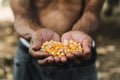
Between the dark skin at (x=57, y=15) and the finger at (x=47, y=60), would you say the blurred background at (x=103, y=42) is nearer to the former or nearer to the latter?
the dark skin at (x=57, y=15)

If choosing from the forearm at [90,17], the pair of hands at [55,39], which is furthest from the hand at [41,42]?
the forearm at [90,17]

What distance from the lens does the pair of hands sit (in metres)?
2.32

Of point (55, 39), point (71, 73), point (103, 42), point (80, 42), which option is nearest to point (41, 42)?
point (55, 39)

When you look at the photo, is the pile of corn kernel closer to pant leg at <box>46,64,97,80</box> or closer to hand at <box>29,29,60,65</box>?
hand at <box>29,29,60,65</box>

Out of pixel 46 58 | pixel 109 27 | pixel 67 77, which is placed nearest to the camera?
pixel 46 58

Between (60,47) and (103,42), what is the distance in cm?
316

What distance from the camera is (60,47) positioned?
2.54 meters

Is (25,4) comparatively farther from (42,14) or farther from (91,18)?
(91,18)

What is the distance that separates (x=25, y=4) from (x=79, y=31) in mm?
432

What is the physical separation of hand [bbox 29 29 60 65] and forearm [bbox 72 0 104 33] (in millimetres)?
218

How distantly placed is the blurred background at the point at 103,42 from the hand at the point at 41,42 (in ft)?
5.45

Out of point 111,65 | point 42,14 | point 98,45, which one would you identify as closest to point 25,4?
point 42,14

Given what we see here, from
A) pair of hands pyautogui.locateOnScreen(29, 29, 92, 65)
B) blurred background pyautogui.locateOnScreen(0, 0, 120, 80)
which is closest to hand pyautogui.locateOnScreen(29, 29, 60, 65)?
pair of hands pyautogui.locateOnScreen(29, 29, 92, 65)

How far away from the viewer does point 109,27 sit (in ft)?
19.7
